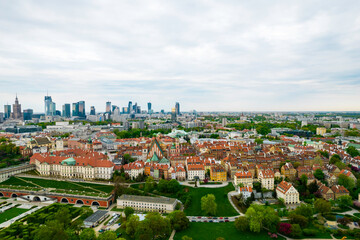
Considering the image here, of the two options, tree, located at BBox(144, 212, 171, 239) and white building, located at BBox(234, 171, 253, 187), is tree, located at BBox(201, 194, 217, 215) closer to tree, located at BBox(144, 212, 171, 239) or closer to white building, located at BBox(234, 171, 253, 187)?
tree, located at BBox(144, 212, 171, 239)

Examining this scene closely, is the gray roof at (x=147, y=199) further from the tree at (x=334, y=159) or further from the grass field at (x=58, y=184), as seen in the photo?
the tree at (x=334, y=159)

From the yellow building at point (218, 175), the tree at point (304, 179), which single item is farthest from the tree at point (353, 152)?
the yellow building at point (218, 175)

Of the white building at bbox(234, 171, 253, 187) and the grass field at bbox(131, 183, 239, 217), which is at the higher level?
the white building at bbox(234, 171, 253, 187)

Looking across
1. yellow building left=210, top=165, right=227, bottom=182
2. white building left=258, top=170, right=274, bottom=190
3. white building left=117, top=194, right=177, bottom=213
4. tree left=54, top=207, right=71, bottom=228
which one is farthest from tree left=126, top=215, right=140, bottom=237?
white building left=258, top=170, right=274, bottom=190

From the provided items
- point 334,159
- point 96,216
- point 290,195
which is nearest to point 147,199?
point 96,216

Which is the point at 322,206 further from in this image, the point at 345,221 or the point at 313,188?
the point at 313,188

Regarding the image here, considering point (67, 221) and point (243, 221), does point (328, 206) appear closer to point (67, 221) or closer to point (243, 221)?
point (243, 221)
